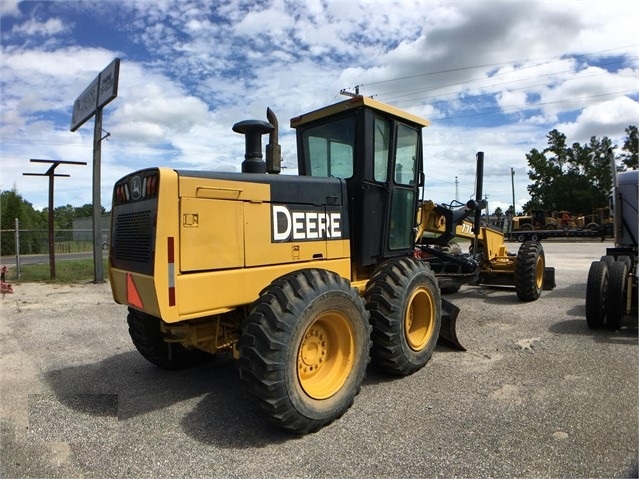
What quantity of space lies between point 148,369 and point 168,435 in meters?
1.71

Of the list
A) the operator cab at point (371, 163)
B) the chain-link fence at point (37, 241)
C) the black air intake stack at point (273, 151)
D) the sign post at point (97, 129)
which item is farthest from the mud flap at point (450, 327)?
the chain-link fence at point (37, 241)

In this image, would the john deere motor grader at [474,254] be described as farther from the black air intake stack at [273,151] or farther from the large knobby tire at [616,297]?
the black air intake stack at [273,151]

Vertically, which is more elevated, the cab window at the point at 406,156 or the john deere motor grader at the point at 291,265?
the cab window at the point at 406,156

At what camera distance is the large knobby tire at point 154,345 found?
180 inches

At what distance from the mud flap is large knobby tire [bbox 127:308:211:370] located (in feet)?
9.29

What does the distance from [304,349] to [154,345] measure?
5.94 feet

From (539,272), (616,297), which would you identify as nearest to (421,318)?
(616,297)

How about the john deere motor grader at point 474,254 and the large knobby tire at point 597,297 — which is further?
the john deere motor grader at point 474,254

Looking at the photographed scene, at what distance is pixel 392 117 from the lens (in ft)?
16.5

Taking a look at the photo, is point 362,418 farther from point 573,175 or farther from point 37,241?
point 573,175

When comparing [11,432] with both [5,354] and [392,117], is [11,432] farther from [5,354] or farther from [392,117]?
[392,117]

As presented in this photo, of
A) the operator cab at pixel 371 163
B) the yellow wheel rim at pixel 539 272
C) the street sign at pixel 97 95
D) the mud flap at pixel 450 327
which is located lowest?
the mud flap at pixel 450 327

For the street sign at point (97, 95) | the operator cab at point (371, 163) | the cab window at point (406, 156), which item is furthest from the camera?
the street sign at point (97, 95)

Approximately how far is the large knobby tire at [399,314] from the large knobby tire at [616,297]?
279 cm
